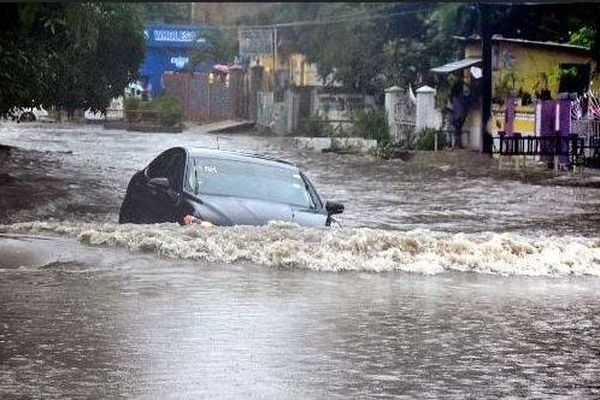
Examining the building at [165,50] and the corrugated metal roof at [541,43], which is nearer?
the building at [165,50]

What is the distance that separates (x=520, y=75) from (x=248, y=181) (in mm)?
4646

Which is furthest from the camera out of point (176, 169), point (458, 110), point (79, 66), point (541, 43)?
point (458, 110)

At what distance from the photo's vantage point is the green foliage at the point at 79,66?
37.2 ft

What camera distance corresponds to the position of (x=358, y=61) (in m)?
11.9

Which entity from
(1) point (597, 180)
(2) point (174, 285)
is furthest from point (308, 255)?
(1) point (597, 180)

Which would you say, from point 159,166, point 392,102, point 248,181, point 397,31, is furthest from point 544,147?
point 159,166

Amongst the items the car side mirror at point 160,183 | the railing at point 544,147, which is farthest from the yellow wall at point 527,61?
the car side mirror at point 160,183

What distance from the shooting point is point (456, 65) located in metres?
13.2

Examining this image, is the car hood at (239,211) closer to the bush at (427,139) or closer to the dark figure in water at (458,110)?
the bush at (427,139)

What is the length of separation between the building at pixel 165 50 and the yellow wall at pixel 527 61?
134 inches

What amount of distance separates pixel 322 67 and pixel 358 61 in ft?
1.46

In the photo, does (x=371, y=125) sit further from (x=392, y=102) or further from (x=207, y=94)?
(x=207, y=94)

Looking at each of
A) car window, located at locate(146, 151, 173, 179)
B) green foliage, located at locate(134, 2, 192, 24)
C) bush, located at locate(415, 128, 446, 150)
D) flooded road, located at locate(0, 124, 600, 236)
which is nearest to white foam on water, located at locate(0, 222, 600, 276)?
car window, located at locate(146, 151, 173, 179)

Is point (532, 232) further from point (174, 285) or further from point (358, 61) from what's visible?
point (174, 285)
